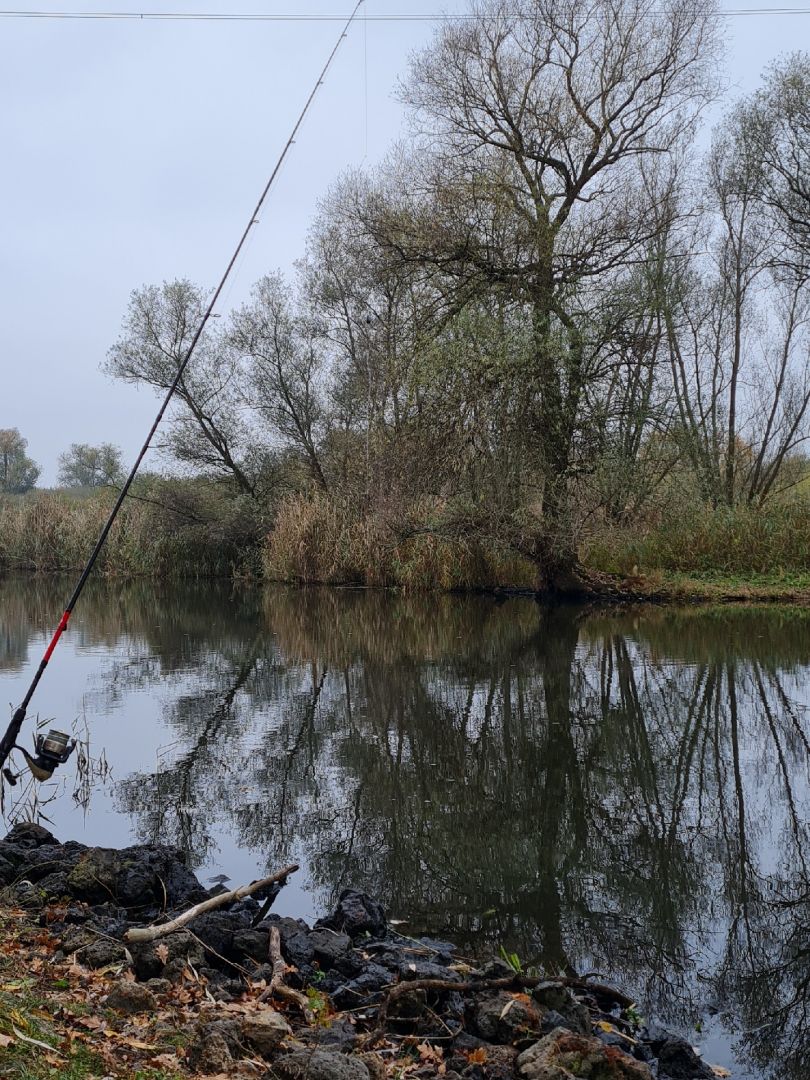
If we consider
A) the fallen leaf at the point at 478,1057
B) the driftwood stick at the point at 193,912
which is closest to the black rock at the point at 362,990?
the fallen leaf at the point at 478,1057

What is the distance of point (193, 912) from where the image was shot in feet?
14.9

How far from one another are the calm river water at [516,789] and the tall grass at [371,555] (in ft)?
26.2

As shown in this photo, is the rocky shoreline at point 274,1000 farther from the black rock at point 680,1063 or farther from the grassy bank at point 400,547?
the grassy bank at point 400,547

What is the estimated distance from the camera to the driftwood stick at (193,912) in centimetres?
439

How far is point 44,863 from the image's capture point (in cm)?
575

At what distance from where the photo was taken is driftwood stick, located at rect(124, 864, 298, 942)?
4.39m

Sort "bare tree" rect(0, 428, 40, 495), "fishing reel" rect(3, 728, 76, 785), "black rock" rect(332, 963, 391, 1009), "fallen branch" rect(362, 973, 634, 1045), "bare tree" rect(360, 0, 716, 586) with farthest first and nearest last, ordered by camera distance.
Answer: "bare tree" rect(0, 428, 40, 495) < "bare tree" rect(360, 0, 716, 586) < "fishing reel" rect(3, 728, 76, 785) < "black rock" rect(332, 963, 391, 1009) < "fallen branch" rect(362, 973, 634, 1045)

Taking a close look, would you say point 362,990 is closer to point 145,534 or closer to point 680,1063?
point 680,1063

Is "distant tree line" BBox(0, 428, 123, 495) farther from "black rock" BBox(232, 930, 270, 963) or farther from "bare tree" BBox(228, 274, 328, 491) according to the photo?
"black rock" BBox(232, 930, 270, 963)

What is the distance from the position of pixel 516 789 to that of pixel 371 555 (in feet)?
60.7

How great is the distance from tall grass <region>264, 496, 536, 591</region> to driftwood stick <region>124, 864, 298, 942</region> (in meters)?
16.9

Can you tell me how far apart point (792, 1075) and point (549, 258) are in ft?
59.0

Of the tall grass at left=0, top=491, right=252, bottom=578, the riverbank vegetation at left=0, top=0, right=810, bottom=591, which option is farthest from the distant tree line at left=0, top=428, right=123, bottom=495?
the riverbank vegetation at left=0, top=0, right=810, bottom=591

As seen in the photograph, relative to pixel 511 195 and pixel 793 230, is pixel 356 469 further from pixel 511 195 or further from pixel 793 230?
pixel 793 230
